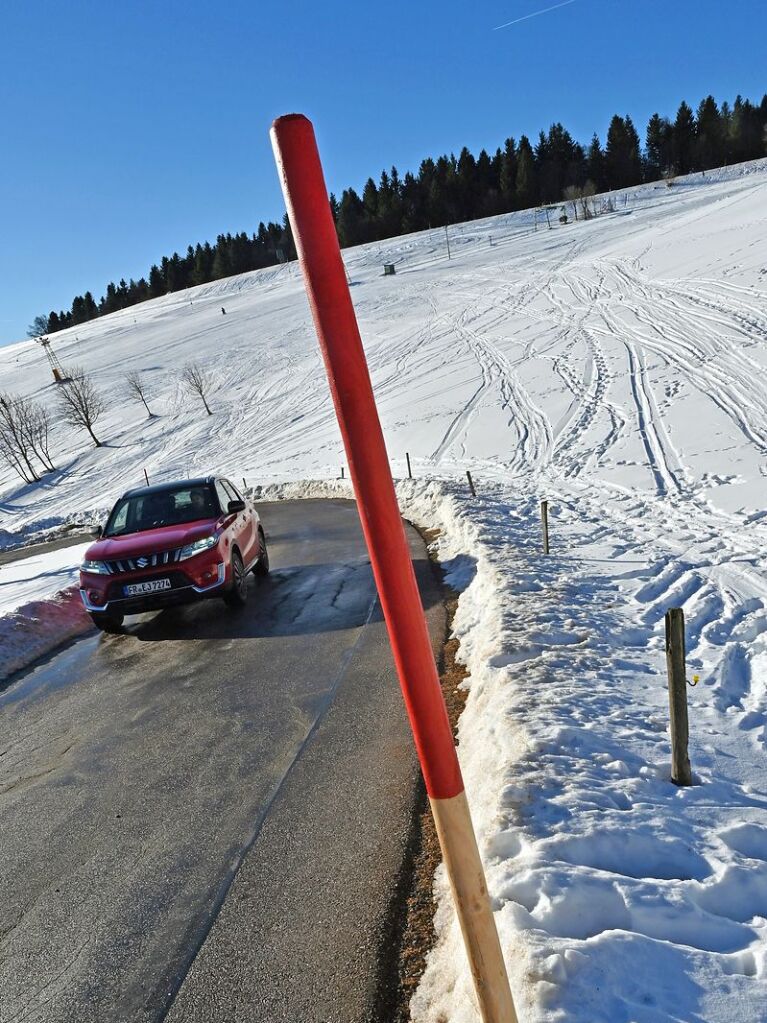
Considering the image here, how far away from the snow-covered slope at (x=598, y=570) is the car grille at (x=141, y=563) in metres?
3.79

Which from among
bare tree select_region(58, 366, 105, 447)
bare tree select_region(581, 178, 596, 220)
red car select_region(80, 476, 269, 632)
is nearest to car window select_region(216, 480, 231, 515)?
red car select_region(80, 476, 269, 632)

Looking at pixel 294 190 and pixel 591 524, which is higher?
pixel 294 190

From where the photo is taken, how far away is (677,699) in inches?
156

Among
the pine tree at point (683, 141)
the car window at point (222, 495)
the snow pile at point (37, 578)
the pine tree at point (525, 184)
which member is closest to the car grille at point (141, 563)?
the car window at point (222, 495)

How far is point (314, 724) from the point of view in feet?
18.9

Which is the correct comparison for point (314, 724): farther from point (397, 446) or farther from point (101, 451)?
point (101, 451)

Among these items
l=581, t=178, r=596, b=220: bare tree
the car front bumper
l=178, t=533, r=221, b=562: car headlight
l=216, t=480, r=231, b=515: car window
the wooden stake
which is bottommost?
the car front bumper

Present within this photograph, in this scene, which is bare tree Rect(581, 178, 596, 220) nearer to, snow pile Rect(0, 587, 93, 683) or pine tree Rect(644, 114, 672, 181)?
pine tree Rect(644, 114, 672, 181)

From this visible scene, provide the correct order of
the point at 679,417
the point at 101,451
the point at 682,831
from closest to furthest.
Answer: the point at 682,831 → the point at 679,417 → the point at 101,451

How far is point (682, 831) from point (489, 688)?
2.19 meters

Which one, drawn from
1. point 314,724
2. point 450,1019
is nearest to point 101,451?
point 314,724

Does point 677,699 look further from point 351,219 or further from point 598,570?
point 351,219

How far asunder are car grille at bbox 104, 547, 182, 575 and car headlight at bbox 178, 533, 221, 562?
0.11 metres

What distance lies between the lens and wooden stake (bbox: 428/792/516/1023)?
6.08 feet
